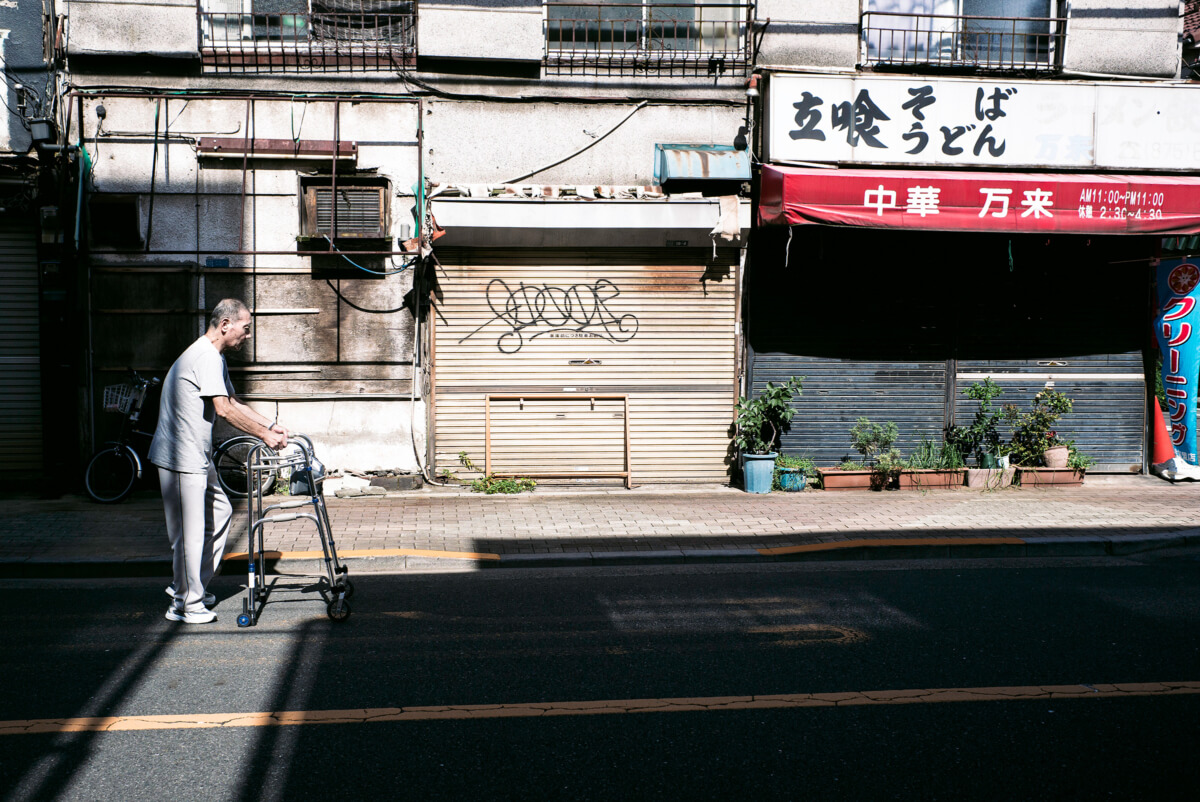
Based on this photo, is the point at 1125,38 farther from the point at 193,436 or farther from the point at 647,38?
the point at 193,436


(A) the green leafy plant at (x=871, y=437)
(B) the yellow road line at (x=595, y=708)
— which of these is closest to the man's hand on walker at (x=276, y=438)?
(B) the yellow road line at (x=595, y=708)

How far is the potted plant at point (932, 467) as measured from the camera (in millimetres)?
11812

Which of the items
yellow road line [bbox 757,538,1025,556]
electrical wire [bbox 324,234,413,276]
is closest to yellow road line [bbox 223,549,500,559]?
yellow road line [bbox 757,538,1025,556]

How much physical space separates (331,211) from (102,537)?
4612 mm

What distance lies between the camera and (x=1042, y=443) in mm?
12188

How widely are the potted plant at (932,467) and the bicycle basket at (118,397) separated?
9527 mm

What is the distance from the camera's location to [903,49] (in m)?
12.0

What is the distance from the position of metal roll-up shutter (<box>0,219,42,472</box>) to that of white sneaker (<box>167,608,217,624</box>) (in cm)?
634

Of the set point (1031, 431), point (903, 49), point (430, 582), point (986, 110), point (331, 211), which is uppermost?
point (903, 49)

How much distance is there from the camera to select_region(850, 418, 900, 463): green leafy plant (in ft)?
39.6

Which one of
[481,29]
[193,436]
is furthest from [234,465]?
[481,29]

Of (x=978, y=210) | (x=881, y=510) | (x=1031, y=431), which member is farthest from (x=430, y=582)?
(x=1031, y=431)

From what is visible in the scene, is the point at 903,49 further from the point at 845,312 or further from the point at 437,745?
the point at 437,745

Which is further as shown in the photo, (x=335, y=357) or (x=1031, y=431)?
(x=1031, y=431)
